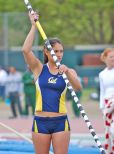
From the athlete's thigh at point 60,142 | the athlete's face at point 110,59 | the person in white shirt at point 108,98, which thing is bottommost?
the athlete's thigh at point 60,142

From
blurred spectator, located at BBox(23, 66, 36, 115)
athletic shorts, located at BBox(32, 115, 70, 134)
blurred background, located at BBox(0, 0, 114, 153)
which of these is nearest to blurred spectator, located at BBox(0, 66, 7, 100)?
blurred background, located at BBox(0, 0, 114, 153)

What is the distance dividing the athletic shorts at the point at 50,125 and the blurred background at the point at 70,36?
8.92 metres

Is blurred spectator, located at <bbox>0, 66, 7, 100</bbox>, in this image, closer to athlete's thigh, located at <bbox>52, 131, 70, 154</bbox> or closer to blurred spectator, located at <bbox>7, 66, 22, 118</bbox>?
blurred spectator, located at <bbox>7, 66, 22, 118</bbox>

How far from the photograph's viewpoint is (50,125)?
25.3ft

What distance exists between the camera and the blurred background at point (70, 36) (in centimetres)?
2672

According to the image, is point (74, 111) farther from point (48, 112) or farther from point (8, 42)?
point (48, 112)

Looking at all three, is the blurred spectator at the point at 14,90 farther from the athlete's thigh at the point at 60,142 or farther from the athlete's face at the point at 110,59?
the athlete's thigh at the point at 60,142

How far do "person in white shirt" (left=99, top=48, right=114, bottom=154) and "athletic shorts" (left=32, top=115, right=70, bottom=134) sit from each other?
2.97 metres

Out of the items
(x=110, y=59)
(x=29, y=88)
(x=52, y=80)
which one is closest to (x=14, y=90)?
(x=29, y=88)

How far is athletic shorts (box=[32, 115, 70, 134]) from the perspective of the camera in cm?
771

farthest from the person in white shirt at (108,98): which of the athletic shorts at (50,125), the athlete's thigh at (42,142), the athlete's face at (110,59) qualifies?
the athlete's thigh at (42,142)

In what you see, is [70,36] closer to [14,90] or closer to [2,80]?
[2,80]

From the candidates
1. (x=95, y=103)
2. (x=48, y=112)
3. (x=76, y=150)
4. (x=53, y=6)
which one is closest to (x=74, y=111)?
(x=95, y=103)

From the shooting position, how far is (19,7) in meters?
38.5
